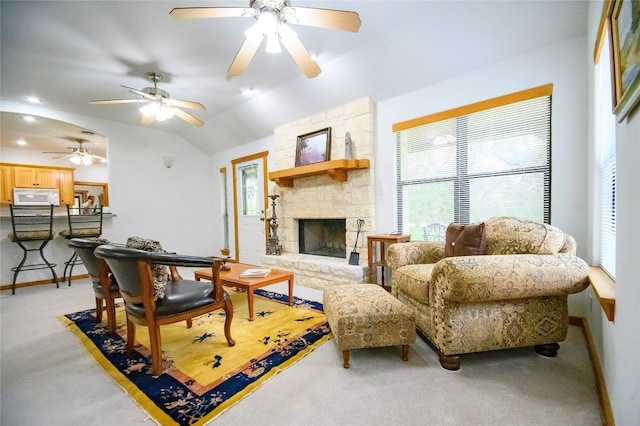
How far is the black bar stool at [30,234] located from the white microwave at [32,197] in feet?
4.00

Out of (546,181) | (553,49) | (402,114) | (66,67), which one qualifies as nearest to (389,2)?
(402,114)

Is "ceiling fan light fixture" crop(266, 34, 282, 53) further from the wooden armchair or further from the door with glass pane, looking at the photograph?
the door with glass pane

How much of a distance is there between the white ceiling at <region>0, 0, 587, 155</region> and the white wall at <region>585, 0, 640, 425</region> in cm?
176

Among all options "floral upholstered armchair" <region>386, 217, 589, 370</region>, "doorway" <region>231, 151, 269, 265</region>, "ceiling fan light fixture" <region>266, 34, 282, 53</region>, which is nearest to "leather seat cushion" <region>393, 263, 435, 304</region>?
"floral upholstered armchair" <region>386, 217, 589, 370</region>

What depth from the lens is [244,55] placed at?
2.00m

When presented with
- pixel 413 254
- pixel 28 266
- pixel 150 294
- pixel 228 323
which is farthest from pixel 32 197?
pixel 413 254

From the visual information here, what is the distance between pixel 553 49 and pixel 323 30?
2.08 m

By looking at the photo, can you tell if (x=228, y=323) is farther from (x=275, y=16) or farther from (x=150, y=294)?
(x=275, y=16)

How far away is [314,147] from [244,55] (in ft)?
6.50

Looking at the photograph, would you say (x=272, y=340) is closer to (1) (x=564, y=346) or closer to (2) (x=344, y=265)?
(2) (x=344, y=265)

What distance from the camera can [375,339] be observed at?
1646 mm

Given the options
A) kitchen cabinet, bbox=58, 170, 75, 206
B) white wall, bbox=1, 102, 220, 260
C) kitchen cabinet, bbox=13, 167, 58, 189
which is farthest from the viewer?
kitchen cabinet, bbox=58, 170, 75, 206

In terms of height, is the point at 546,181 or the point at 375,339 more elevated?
the point at 546,181

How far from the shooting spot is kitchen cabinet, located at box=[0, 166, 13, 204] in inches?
204
